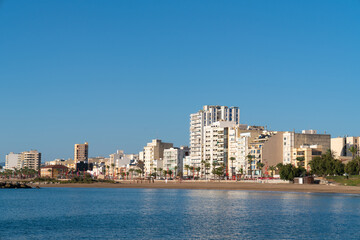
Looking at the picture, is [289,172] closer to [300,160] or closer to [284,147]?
[300,160]

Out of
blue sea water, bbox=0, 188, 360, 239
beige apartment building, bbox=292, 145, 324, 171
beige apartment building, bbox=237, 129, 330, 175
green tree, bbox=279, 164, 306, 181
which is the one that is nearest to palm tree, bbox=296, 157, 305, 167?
beige apartment building, bbox=292, 145, 324, 171

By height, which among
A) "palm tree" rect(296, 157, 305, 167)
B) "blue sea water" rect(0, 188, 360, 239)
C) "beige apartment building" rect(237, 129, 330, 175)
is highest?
"beige apartment building" rect(237, 129, 330, 175)

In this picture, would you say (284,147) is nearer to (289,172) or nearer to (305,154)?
(305,154)

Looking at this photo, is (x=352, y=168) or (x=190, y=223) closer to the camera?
(x=190, y=223)

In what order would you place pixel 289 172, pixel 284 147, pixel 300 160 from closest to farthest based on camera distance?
pixel 289 172 < pixel 300 160 < pixel 284 147

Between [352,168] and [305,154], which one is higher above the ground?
[305,154]

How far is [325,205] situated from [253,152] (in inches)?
4557

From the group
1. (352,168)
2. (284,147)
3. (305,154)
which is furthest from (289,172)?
(284,147)

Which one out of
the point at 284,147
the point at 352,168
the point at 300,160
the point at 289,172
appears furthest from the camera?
the point at 284,147

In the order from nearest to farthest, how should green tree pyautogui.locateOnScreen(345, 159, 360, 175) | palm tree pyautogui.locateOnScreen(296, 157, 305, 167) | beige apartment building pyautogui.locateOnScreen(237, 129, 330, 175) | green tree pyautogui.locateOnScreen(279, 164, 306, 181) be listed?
green tree pyautogui.locateOnScreen(345, 159, 360, 175) < green tree pyautogui.locateOnScreen(279, 164, 306, 181) < palm tree pyautogui.locateOnScreen(296, 157, 305, 167) < beige apartment building pyautogui.locateOnScreen(237, 129, 330, 175)

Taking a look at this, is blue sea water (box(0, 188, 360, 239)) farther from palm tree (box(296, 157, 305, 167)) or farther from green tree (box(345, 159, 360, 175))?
palm tree (box(296, 157, 305, 167))

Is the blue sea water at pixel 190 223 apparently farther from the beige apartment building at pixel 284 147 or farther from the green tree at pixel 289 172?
the beige apartment building at pixel 284 147

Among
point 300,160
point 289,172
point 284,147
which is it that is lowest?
point 289,172

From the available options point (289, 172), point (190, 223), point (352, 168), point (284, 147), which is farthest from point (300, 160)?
point (190, 223)
